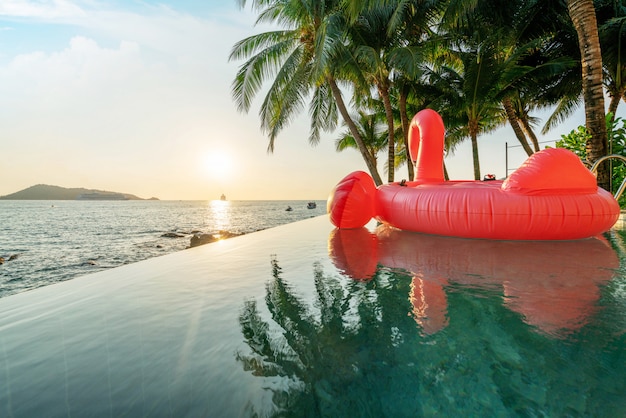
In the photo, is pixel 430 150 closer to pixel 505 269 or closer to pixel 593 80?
pixel 505 269

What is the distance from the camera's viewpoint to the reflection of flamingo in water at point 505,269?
1352 mm

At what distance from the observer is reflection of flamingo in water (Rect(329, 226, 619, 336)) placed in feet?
4.43

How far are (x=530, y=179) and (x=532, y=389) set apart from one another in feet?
9.19

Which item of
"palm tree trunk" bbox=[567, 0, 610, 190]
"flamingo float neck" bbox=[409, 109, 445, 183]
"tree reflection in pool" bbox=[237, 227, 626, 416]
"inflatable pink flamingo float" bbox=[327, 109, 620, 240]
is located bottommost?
"tree reflection in pool" bbox=[237, 227, 626, 416]

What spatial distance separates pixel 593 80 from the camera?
545 cm

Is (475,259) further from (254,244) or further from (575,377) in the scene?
(254,244)

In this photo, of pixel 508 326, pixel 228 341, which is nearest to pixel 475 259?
pixel 508 326

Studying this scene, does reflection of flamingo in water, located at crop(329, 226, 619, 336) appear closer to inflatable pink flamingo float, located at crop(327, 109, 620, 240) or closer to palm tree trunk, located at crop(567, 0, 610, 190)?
inflatable pink flamingo float, located at crop(327, 109, 620, 240)

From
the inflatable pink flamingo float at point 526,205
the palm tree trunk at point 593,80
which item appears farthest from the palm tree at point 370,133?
the inflatable pink flamingo float at point 526,205

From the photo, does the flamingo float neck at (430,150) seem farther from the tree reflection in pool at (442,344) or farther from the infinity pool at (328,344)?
the tree reflection in pool at (442,344)

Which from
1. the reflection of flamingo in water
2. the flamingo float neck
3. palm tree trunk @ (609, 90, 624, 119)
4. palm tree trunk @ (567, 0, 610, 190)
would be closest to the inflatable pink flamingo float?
the reflection of flamingo in water

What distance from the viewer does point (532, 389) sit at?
0.84m

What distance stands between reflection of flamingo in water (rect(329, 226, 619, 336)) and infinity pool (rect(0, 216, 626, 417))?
1 centimetres

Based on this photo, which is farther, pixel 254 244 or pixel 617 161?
pixel 617 161
